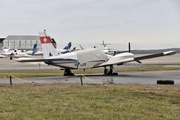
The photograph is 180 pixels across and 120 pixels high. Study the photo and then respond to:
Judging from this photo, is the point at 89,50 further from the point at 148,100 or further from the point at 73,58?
the point at 148,100

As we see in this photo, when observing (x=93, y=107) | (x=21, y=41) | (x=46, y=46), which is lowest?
(x=93, y=107)

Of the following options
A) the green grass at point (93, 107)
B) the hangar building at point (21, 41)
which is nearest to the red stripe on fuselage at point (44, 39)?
the green grass at point (93, 107)

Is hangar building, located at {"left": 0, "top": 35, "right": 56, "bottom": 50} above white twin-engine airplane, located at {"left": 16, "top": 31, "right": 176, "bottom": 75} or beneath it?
above

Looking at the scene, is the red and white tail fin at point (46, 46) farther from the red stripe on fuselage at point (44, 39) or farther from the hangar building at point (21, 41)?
the hangar building at point (21, 41)

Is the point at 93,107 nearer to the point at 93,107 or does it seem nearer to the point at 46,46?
the point at 93,107

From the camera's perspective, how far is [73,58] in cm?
3159

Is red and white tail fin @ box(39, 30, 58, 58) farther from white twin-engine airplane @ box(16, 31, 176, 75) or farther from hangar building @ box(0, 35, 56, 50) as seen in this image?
hangar building @ box(0, 35, 56, 50)

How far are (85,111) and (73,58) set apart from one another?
2112cm

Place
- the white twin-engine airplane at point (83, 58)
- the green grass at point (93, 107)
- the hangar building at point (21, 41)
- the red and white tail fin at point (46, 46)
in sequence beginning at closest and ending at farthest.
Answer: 1. the green grass at point (93, 107)
2. the white twin-engine airplane at point (83, 58)
3. the red and white tail fin at point (46, 46)
4. the hangar building at point (21, 41)

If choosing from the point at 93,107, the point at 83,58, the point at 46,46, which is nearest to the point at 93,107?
the point at 93,107

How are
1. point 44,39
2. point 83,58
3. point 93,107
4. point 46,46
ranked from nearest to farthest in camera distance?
point 93,107
point 83,58
point 46,46
point 44,39

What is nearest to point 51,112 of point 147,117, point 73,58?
point 147,117

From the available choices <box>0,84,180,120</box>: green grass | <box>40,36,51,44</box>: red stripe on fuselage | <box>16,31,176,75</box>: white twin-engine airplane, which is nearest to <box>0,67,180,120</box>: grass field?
<box>0,84,180,120</box>: green grass

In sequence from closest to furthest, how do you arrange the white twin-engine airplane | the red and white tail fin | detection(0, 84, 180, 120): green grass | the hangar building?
detection(0, 84, 180, 120): green grass, the white twin-engine airplane, the red and white tail fin, the hangar building
